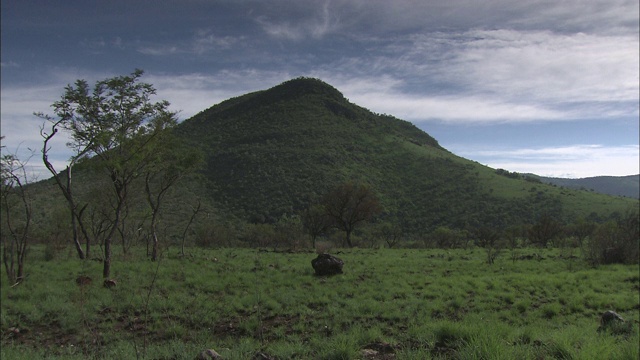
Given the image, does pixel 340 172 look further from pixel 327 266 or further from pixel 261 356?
pixel 261 356

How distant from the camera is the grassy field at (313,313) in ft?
19.6

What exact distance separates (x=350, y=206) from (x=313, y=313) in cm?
3368

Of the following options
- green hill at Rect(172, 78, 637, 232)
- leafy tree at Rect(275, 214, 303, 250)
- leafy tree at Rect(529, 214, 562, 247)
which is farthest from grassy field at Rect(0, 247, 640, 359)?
green hill at Rect(172, 78, 637, 232)

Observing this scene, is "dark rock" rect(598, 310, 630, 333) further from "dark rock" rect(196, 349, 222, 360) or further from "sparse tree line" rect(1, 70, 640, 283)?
"sparse tree line" rect(1, 70, 640, 283)

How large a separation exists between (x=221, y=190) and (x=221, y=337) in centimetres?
6195

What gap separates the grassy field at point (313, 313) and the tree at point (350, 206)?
2510cm

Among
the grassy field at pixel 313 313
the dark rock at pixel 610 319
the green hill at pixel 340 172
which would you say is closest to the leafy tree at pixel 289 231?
the green hill at pixel 340 172

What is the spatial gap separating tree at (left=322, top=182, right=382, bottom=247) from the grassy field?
2510cm

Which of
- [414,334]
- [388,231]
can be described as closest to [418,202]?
[388,231]

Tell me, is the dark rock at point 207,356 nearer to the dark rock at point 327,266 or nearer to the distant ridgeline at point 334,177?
the dark rock at point 327,266

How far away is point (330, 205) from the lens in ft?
146

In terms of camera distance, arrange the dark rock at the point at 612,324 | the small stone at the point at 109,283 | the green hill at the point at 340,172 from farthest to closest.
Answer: the green hill at the point at 340,172 < the small stone at the point at 109,283 < the dark rock at the point at 612,324

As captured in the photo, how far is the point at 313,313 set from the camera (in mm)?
10586

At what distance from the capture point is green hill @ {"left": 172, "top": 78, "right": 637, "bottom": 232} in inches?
2596
